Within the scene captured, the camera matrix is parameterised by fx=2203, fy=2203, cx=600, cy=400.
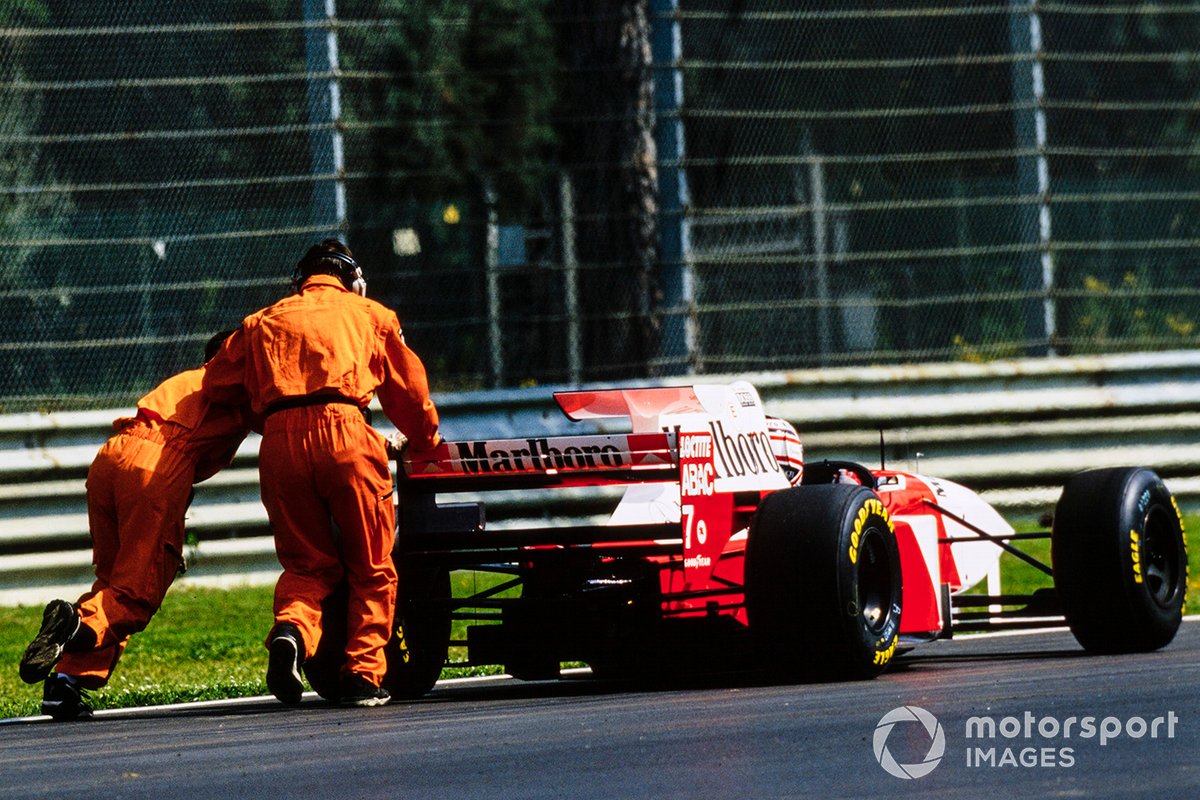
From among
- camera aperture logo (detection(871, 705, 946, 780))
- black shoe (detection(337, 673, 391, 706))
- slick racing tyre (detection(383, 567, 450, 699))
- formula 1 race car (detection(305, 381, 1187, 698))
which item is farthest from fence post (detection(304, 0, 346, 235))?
camera aperture logo (detection(871, 705, 946, 780))

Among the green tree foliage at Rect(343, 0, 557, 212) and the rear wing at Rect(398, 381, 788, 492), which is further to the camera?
the green tree foliage at Rect(343, 0, 557, 212)

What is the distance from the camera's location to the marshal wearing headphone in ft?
24.4

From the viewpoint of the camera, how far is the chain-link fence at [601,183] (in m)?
10.6

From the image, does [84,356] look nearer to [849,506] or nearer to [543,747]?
[849,506]

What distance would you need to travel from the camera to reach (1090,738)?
17.3 feet

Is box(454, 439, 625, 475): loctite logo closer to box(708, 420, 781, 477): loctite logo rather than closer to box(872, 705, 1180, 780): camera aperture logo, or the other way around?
box(708, 420, 781, 477): loctite logo

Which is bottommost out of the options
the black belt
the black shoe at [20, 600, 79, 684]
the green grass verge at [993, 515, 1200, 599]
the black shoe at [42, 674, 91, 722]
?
the green grass verge at [993, 515, 1200, 599]

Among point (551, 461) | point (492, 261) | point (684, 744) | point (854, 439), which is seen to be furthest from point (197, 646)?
point (684, 744)

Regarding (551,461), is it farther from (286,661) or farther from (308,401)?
(286,661)

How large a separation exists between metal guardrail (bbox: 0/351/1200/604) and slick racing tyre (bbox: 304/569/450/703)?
130 inches

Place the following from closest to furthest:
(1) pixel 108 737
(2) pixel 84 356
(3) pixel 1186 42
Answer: (1) pixel 108 737
(2) pixel 84 356
(3) pixel 1186 42

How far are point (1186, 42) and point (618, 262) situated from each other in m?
5.12

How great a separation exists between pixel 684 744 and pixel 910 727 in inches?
22.8

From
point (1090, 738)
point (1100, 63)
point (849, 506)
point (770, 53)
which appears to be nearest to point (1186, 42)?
point (1100, 63)
